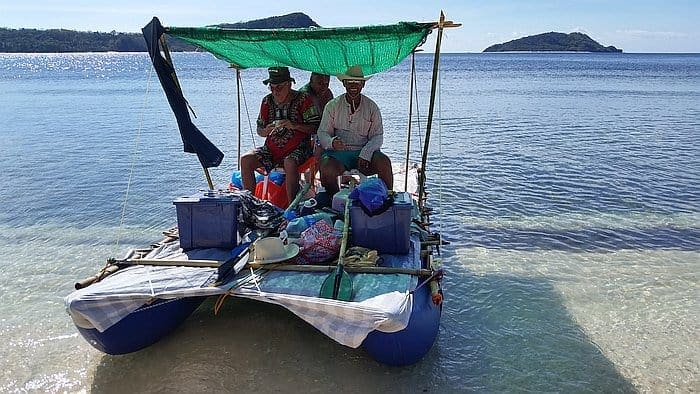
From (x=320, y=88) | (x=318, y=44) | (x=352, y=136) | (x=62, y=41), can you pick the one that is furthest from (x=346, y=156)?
(x=62, y=41)

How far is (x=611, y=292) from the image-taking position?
7.05 m

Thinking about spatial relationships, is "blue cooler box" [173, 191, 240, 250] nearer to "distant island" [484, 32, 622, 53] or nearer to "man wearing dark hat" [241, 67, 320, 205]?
"man wearing dark hat" [241, 67, 320, 205]

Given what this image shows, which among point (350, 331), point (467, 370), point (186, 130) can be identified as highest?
point (186, 130)

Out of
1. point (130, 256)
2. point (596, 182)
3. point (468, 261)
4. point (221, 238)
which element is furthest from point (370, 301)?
point (596, 182)

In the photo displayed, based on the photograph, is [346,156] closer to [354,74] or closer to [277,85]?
[354,74]

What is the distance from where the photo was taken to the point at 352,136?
7.25 m

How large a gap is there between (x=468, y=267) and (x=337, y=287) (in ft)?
11.7

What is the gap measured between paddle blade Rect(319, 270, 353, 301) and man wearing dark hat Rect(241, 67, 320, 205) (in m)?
2.74

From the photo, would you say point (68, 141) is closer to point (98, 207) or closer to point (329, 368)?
point (98, 207)

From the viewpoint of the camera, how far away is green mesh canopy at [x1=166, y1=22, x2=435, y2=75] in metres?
5.91

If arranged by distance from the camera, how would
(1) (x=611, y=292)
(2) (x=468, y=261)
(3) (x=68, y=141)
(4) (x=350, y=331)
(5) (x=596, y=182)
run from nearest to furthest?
(4) (x=350, y=331)
(1) (x=611, y=292)
(2) (x=468, y=261)
(5) (x=596, y=182)
(3) (x=68, y=141)

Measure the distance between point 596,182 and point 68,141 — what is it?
49.8ft

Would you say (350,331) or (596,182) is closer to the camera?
(350,331)

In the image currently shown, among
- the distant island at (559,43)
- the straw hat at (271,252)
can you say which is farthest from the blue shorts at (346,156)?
the distant island at (559,43)
